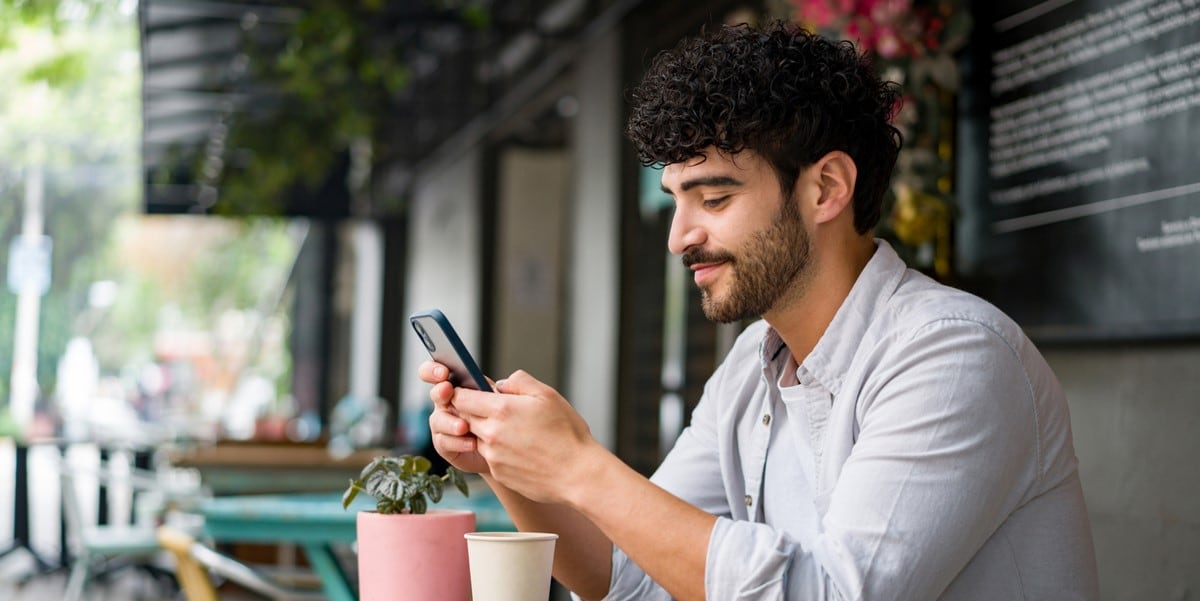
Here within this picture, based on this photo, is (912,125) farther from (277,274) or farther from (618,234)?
(277,274)

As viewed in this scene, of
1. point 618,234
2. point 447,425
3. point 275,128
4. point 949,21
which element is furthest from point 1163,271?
point 275,128

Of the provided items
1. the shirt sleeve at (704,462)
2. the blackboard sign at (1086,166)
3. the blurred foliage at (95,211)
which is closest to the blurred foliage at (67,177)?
the blurred foliage at (95,211)

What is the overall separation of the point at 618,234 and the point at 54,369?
386 inches

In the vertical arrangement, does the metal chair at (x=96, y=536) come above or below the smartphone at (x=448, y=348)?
below

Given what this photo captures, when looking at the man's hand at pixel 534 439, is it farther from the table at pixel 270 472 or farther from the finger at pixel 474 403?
the table at pixel 270 472

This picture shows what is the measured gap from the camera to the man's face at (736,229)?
1.50 meters

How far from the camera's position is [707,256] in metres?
1.52

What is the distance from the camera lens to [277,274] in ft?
64.0

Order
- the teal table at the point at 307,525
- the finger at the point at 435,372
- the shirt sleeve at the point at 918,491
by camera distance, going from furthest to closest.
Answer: the teal table at the point at 307,525, the finger at the point at 435,372, the shirt sleeve at the point at 918,491

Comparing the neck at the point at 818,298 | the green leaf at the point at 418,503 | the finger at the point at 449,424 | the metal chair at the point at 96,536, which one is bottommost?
the metal chair at the point at 96,536

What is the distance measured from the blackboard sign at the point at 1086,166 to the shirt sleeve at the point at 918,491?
102 centimetres

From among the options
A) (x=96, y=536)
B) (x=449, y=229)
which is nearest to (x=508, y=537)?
(x=96, y=536)

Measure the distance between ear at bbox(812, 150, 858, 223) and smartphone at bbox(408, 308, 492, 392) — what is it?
0.44 meters

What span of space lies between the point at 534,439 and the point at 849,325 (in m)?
0.42
